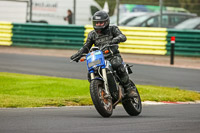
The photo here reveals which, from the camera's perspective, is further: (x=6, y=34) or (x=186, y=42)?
(x=6, y=34)

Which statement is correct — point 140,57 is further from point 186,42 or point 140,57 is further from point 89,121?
point 89,121

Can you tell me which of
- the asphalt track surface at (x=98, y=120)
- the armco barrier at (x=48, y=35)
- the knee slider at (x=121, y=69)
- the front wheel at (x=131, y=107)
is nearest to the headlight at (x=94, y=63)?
the knee slider at (x=121, y=69)

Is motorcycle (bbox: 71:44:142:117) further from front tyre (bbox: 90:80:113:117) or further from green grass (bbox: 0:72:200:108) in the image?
green grass (bbox: 0:72:200:108)

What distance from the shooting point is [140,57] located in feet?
72.4

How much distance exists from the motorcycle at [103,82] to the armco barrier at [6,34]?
16.2 metres

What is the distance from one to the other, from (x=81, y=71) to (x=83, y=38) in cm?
631

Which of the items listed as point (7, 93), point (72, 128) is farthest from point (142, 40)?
point (72, 128)

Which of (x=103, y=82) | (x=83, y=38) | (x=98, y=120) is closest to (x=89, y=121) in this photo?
(x=98, y=120)

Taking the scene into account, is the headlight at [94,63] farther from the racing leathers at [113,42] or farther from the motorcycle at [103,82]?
the racing leathers at [113,42]

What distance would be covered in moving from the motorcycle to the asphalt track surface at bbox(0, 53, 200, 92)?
5.58 metres

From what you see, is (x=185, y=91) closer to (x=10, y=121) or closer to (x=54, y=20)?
(x=10, y=121)

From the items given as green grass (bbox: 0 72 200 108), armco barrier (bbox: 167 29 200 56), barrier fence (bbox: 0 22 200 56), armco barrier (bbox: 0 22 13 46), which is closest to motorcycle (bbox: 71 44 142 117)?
green grass (bbox: 0 72 200 108)

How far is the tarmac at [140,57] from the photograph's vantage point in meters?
20.4

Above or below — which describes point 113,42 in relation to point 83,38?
above
